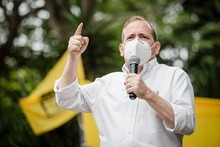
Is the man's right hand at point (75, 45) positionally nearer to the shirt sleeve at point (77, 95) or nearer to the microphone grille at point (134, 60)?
the shirt sleeve at point (77, 95)

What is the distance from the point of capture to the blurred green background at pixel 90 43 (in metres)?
6.36

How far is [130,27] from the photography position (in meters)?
2.30

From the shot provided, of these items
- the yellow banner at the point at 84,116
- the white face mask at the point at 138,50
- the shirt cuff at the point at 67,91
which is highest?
the white face mask at the point at 138,50

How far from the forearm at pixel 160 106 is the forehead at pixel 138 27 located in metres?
0.43

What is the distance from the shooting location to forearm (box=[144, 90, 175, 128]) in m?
1.98

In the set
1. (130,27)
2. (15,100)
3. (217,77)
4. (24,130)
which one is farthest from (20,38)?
(130,27)

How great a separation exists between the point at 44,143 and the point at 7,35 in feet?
10.2

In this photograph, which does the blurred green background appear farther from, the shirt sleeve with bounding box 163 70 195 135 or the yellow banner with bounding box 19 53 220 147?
the shirt sleeve with bounding box 163 70 195 135

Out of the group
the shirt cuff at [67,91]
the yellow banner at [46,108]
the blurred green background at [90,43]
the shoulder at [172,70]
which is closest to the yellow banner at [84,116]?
the yellow banner at [46,108]

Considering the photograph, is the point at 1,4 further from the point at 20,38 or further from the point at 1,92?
the point at 1,92

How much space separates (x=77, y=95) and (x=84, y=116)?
6.31ft

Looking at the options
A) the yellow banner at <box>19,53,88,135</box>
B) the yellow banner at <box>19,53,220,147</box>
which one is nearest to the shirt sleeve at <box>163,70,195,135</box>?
the yellow banner at <box>19,53,220,147</box>

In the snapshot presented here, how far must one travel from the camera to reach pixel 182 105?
6.80 feet

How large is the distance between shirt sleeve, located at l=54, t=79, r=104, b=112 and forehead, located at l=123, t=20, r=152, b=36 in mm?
330
